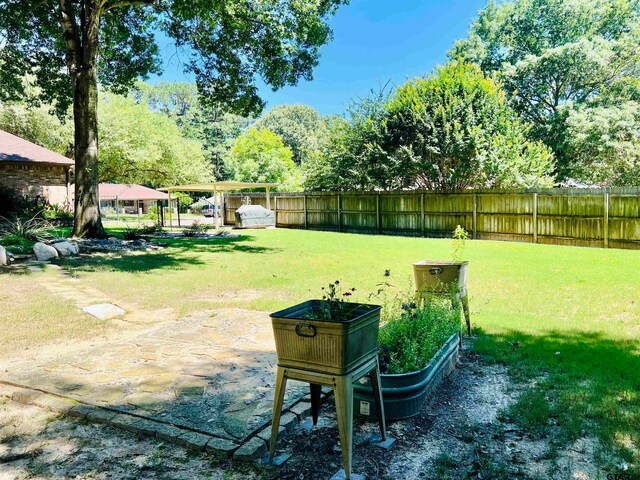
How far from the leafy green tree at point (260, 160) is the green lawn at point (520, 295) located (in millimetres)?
22774

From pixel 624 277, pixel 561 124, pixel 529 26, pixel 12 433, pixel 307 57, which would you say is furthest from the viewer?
pixel 529 26

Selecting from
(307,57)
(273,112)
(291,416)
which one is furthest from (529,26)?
(273,112)

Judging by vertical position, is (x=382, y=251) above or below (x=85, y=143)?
below

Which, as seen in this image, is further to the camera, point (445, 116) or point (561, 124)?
point (561, 124)

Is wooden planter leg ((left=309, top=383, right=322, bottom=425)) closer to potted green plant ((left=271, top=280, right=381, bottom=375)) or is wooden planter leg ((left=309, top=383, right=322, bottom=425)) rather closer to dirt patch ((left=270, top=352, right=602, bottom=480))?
dirt patch ((left=270, top=352, right=602, bottom=480))

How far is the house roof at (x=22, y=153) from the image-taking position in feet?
57.6

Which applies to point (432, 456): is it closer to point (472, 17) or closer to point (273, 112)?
point (472, 17)

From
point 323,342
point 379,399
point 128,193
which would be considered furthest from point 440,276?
point 128,193

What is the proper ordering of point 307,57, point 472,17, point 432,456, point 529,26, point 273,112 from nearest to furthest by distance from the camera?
point 432,456
point 307,57
point 529,26
point 472,17
point 273,112

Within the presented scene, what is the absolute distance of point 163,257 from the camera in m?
11.0

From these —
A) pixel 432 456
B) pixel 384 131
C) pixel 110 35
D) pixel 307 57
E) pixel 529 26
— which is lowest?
pixel 432 456

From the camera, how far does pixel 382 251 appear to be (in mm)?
12305

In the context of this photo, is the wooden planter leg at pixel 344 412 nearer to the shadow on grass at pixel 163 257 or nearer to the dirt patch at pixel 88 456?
the dirt patch at pixel 88 456

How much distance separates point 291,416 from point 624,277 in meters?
7.43
